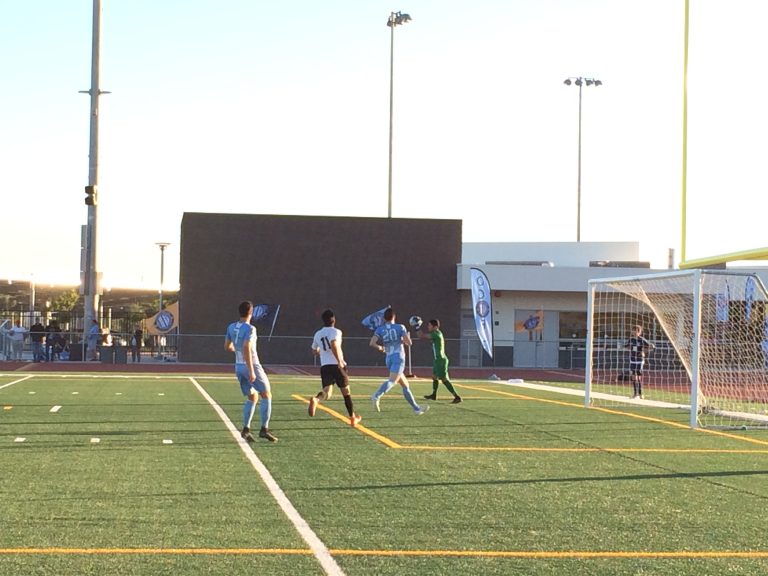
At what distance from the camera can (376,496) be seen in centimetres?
1001

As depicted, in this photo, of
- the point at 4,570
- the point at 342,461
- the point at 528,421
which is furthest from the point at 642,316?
the point at 4,570

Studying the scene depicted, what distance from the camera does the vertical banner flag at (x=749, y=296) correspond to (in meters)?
20.8

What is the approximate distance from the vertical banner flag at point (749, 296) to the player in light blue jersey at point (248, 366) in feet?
33.1

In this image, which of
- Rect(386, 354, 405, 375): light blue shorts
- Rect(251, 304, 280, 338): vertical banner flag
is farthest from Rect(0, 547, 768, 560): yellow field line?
Rect(251, 304, 280, 338): vertical banner flag

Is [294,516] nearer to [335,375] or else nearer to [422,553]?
[422,553]

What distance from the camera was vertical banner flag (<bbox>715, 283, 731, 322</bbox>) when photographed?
2197 cm

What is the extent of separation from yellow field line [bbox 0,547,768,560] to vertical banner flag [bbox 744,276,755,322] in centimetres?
1342

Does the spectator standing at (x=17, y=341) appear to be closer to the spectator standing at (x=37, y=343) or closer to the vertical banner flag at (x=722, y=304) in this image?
the spectator standing at (x=37, y=343)

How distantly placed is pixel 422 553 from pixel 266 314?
3891cm

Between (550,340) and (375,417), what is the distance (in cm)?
2994

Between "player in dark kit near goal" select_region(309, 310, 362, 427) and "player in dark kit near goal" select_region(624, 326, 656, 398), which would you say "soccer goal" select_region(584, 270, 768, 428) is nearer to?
"player in dark kit near goal" select_region(624, 326, 656, 398)

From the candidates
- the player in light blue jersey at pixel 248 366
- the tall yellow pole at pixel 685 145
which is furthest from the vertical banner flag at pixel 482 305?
the player in light blue jersey at pixel 248 366

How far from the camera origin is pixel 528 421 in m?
18.7

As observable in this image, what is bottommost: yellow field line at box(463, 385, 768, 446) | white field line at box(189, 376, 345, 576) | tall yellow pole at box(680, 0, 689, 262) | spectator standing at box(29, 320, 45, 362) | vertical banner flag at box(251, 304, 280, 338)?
yellow field line at box(463, 385, 768, 446)
